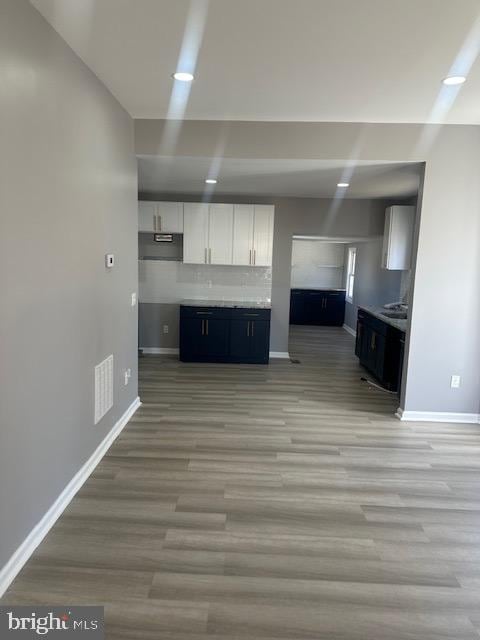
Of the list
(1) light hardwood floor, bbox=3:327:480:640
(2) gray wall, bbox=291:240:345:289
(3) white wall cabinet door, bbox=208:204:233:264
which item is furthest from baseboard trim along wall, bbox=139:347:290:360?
(2) gray wall, bbox=291:240:345:289

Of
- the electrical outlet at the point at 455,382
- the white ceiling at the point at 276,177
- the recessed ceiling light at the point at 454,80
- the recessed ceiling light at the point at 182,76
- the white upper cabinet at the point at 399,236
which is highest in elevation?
the recessed ceiling light at the point at 454,80

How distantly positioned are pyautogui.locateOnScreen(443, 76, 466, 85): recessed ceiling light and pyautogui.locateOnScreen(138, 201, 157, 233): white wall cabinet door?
4470 millimetres

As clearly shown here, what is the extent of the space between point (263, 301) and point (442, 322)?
3.15 meters

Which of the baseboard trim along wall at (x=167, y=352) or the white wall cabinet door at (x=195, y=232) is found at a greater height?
the white wall cabinet door at (x=195, y=232)

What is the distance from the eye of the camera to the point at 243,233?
6645 mm

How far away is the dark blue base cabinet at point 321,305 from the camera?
10734mm

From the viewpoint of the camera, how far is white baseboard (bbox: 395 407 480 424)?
4402mm

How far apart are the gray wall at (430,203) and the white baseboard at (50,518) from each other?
8.63 feet

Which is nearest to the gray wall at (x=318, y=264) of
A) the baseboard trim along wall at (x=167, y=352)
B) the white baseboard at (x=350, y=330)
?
the white baseboard at (x=350, y=330)

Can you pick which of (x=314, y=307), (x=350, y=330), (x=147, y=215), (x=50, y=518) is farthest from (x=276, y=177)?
(x=314, y=307)

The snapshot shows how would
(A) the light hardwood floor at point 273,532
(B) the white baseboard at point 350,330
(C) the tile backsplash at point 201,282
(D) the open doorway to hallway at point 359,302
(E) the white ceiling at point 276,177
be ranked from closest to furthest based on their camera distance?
1. (A) the light hardwood floor at point 273,532
2. (E) the white ceiling at point 276,177
3. (D) the open doorway to hallway at point 359,302
4. (C) the tile backsplash at point 201,282
5. (B) the white baseboard at point 350,330

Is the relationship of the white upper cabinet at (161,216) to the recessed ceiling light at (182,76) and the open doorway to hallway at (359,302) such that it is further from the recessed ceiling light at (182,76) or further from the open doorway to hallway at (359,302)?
the recessed ceiling light at (182,76)

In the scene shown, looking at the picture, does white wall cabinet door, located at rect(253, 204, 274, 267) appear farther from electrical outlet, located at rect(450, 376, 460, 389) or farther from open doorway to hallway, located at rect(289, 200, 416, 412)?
A: electrical outlet, located at rect(450, 376, 460, 389)

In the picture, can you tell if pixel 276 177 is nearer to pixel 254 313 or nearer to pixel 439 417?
pixel 254 313
